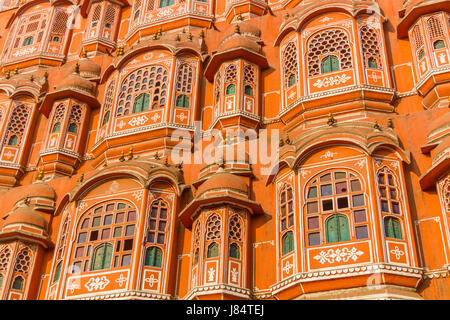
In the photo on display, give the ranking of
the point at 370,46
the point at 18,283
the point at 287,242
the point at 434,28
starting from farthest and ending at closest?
the point at 370,46 → the point at 434,28 → the point at 18,283 → the point at 287,242

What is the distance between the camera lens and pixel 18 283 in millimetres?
16312

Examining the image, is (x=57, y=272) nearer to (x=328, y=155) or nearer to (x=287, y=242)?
(x=287, y=242)

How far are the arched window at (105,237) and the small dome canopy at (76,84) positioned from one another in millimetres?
6803

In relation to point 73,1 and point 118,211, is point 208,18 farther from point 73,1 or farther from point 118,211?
point 118,211

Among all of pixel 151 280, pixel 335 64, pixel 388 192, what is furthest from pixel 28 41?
pixel 388 192

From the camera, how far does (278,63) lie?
1994 cm

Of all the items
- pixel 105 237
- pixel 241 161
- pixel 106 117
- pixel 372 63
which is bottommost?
pixel 105 237

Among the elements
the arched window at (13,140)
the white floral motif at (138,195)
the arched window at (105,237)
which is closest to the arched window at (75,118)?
the arched window at (13,140)

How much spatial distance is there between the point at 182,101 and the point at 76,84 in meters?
4.73

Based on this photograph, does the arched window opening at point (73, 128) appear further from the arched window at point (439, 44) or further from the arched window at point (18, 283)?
the arched window at point (439, 44)

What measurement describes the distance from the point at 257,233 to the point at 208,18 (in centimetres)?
1158

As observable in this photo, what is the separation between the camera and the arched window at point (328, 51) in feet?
59.5

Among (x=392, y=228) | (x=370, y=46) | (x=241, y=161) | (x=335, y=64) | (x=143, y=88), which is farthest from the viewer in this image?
(x=143, y=88)
